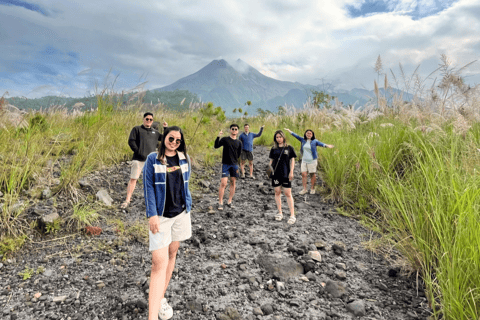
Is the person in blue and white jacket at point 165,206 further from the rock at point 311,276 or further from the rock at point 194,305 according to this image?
the rock at point 311,276

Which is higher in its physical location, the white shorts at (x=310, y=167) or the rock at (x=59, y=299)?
the white shorts at (x=310, y=167)

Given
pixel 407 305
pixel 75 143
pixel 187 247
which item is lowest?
pixel 407 305

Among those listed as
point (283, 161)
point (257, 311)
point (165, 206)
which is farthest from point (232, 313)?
point (283, 161)

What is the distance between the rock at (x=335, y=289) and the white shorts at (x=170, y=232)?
1.71 meters

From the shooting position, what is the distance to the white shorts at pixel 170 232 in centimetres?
243

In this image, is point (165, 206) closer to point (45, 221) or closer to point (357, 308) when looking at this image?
point (357, 308)

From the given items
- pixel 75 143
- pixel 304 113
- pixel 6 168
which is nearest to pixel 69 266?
pixel 6 168

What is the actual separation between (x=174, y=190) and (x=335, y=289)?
2103 mm

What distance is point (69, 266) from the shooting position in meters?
3.16

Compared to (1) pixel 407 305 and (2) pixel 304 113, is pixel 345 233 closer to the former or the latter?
(1) pixel 407 305

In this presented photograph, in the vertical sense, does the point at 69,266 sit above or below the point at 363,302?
above

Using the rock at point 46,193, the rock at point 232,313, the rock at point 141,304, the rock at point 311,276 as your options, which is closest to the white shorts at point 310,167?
the rock at point 311,276

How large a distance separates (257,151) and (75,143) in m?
6.99

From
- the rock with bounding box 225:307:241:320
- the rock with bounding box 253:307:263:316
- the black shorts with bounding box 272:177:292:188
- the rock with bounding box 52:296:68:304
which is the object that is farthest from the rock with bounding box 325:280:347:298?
the rock with bounding box 52:296:68:304
